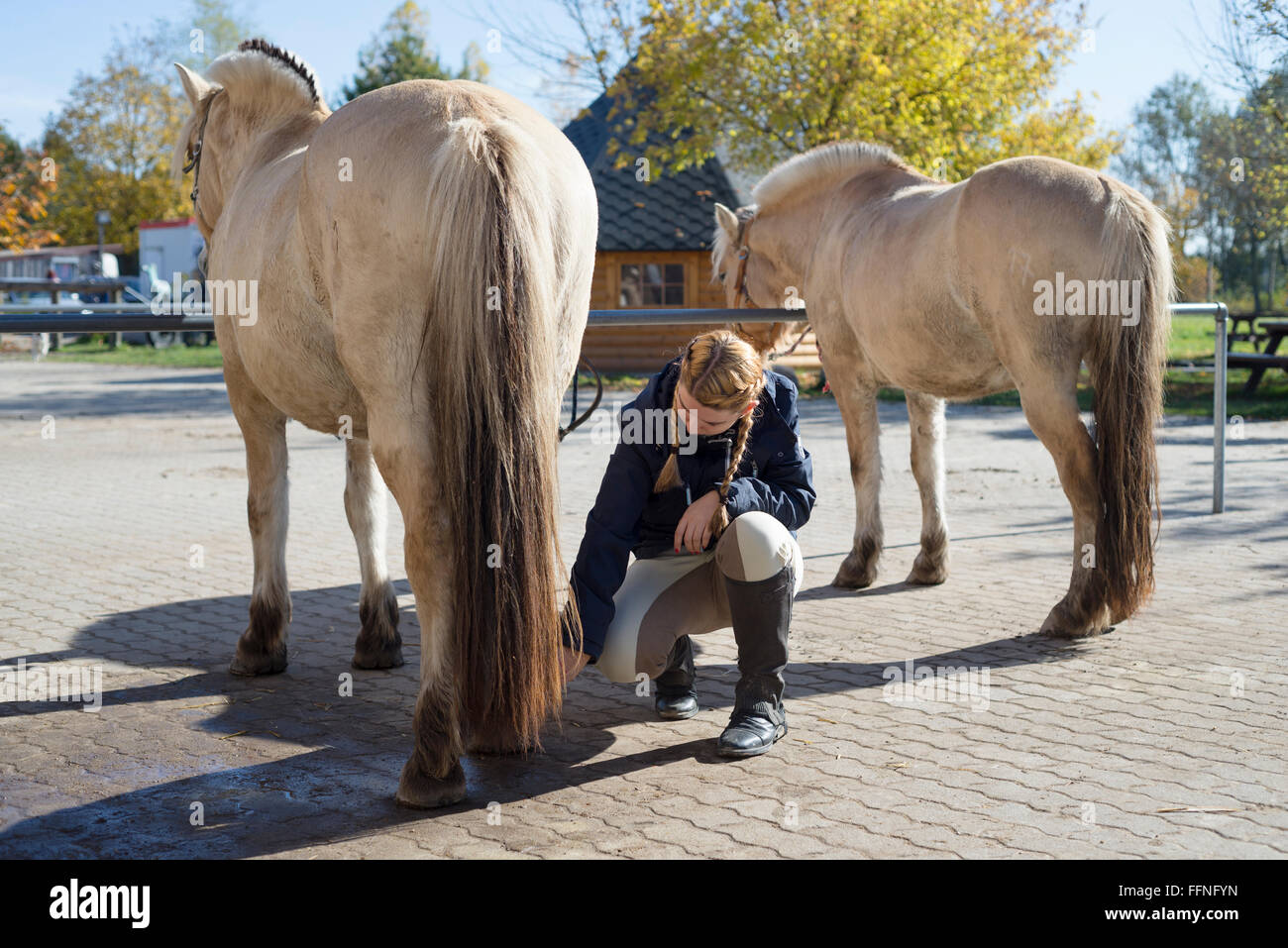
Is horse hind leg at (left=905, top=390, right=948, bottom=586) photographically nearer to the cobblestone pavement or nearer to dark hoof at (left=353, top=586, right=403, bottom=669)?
the cobblestone pavement

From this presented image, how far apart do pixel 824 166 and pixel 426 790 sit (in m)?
4.84

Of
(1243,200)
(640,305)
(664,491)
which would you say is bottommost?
(664,491)

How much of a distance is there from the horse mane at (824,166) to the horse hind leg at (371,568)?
10.9 ft

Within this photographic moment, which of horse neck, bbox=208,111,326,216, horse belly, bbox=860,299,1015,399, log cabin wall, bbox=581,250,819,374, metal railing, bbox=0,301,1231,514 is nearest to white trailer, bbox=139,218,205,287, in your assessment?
log cabin wall, bbox=581,250,819,374

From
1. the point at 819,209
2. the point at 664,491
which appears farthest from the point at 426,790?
the point at 819,209

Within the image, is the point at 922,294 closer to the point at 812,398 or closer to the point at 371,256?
the point at 371,256

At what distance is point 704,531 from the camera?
3.62m

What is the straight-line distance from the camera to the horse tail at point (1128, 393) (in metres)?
4.70

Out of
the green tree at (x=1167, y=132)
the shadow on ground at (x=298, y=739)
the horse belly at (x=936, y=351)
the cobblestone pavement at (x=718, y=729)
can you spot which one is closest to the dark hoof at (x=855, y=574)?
the cobblestone pavement at (x=718, y=729)

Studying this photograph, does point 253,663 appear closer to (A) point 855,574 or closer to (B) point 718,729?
(B) point 718,729

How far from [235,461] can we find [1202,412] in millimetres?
11966

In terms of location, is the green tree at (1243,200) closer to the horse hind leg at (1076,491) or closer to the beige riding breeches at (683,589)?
the horse hind leg at (1076,491)

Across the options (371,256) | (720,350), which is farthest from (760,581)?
(371,256)
